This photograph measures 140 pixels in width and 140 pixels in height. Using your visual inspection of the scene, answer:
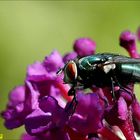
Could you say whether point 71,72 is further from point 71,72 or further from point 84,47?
point 84,47

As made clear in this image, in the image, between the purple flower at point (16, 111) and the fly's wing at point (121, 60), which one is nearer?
the fly's wing at point (121, 60)

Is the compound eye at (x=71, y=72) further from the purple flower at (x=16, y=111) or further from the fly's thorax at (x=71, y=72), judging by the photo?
the purple flower at (x=16, y=111)

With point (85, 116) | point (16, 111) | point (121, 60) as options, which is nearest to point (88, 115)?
point (85, 116)

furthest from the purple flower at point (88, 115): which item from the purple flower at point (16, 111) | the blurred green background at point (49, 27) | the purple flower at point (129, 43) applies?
the blurred green background at point (49, 27)

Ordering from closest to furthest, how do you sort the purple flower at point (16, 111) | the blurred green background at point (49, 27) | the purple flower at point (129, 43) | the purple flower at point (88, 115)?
the purple flower at point (88, 115) < the purple flower at point (16, 111) < the purple flower at point (129, 43) < the blurred green background at point (49, 27)

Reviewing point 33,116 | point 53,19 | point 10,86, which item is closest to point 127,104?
point 33,116

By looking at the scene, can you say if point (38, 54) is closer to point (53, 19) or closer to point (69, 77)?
point (53, 19)
